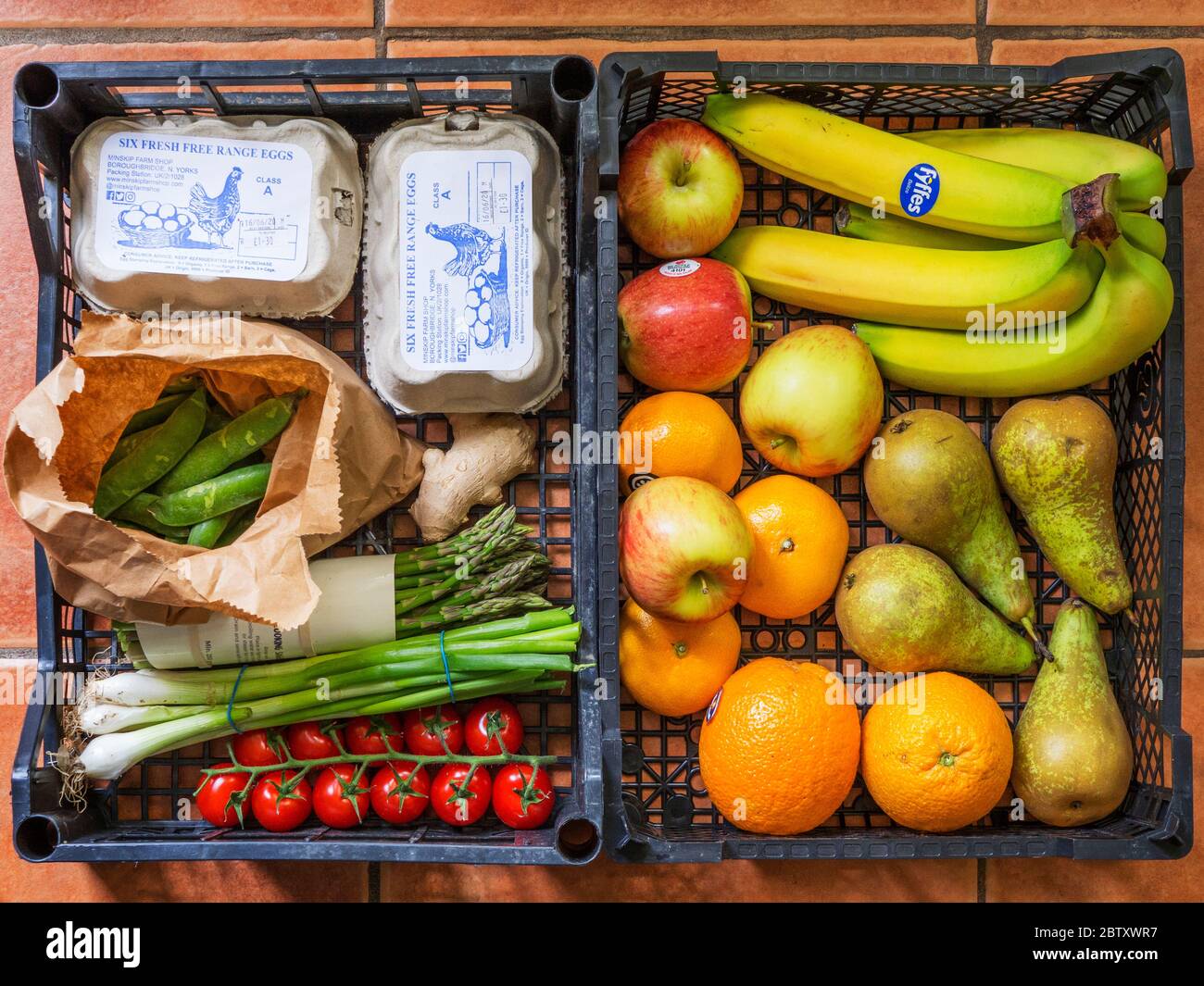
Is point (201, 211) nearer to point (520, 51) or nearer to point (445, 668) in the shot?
point (520, 51)

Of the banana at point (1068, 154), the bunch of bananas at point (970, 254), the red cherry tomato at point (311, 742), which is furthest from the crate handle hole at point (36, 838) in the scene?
the banana at point (1068, 154)

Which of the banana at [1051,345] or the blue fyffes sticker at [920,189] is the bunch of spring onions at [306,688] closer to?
the banana at [1051,345]

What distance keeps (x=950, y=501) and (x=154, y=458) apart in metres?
0.84

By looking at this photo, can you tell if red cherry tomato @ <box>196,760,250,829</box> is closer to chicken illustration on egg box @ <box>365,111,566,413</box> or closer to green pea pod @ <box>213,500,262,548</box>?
green pea pod @ <box>213,500,262,548</box>

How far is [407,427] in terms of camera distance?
103 cm

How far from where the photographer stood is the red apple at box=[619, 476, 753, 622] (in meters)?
0.85

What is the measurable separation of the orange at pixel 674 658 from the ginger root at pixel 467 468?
0.21 metres

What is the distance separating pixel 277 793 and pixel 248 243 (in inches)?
23.1

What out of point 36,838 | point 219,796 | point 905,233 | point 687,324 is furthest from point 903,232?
point 36,838

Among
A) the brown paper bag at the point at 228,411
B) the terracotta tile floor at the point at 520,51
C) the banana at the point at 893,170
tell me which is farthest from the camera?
the terracotta tile floor at the point at 520,51

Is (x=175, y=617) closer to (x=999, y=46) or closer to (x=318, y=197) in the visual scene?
(x=318, y=197)

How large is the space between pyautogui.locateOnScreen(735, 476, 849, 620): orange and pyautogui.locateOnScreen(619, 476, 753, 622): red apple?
0.15 ft

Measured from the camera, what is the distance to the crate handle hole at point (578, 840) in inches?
34.7

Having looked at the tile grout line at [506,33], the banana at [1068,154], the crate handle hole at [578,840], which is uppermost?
the tile grout line at [506,33]
